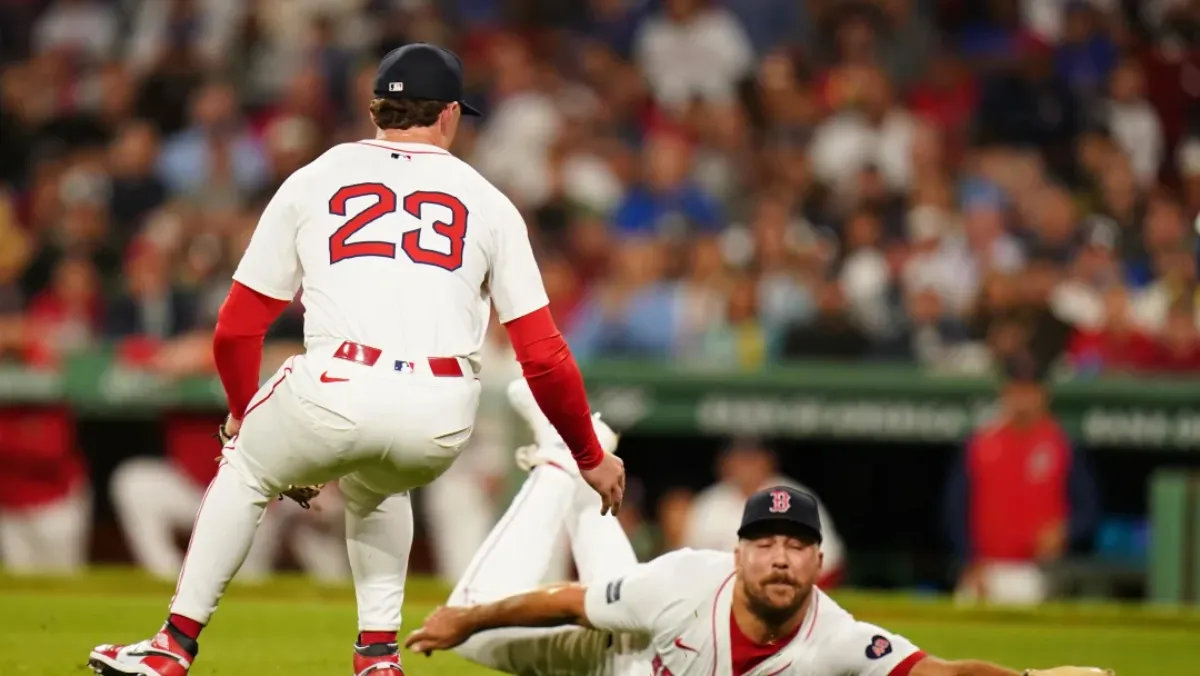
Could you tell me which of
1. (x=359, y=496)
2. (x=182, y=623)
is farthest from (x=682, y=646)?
(x=182, y=623)

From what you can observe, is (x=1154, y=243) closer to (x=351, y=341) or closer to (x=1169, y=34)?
(x=1169, y=34)

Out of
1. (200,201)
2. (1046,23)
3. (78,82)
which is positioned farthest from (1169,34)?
(78,82)

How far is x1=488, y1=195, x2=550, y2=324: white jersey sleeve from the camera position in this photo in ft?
16.8

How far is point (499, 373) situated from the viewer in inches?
446

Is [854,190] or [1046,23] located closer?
[854,190]

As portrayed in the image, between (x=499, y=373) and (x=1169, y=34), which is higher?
(x=1169, y=34)

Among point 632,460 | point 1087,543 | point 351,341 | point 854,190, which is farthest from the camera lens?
point 854,190

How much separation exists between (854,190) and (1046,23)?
2534 millimetres

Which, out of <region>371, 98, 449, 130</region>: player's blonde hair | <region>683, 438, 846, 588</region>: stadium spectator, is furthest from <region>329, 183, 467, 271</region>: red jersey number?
<region>683, 438, 846, 588</region>: stadium spectator

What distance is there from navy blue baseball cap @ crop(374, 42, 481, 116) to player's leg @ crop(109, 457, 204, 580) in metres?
7.05

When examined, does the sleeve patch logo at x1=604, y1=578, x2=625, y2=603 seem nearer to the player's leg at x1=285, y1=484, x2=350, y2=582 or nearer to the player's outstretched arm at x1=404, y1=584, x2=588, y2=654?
the player's outstretched arm at x1=404, y1=584, x2=588, y2=654

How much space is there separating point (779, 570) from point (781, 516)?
15cm

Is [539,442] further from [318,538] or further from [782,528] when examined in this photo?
[318,538]

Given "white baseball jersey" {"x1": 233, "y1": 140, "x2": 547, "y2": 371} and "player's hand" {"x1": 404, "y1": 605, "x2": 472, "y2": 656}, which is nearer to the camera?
"white baseball jersey" {"x1": 233, "y1": 140, "x2": 547, "y2": 371}
